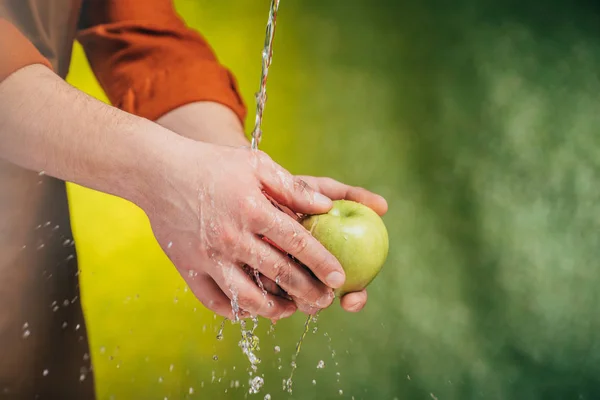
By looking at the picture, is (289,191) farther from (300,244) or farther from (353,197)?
(353,197)

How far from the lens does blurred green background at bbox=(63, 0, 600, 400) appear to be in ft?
4.74

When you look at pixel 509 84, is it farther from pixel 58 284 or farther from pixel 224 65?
pixel 58 284

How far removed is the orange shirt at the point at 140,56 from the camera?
1330mm

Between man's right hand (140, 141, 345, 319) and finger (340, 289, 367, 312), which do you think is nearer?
man's right hand (140, 141, 345, 319)

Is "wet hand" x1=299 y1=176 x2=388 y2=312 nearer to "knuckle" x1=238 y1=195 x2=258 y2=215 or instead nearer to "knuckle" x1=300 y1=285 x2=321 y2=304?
"knuckle" x1=300 y1=285 x2=321 y2=304

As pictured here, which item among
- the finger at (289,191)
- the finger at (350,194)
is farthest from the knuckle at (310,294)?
the finger at (350,194)

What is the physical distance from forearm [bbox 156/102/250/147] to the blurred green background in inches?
10.6

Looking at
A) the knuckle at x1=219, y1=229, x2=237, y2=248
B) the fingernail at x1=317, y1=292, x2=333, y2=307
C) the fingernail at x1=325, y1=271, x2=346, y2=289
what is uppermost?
the knuckle at x1=219, y1=229, x2=237, y2=248

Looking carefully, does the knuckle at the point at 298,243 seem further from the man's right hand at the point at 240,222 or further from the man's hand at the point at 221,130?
the man's hand at the point at 221,130

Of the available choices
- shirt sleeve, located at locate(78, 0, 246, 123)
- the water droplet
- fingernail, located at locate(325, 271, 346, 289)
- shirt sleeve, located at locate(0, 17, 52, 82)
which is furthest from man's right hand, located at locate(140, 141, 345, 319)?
the water droplet

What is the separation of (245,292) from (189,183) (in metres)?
0.20

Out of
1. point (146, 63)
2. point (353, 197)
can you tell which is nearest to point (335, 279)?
point (353, 197)

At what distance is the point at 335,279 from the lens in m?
0.88

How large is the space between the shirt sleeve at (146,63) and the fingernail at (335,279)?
615 millimetres
